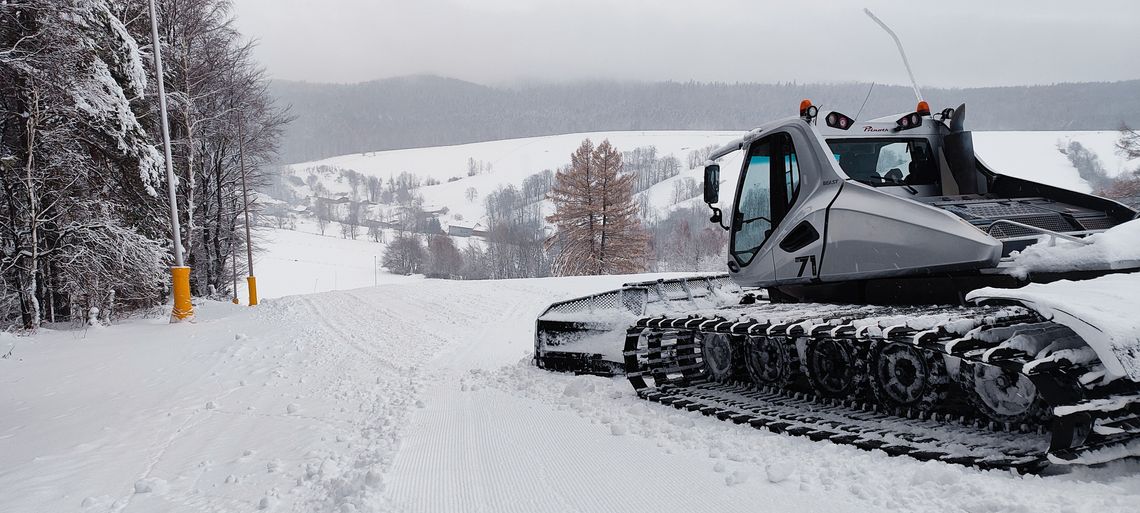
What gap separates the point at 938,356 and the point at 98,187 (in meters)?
13.7

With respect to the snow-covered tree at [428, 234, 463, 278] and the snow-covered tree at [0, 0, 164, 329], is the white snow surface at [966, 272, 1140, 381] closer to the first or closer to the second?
the snow-covered tree at [0, 0, 164, 329]

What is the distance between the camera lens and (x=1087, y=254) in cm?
323

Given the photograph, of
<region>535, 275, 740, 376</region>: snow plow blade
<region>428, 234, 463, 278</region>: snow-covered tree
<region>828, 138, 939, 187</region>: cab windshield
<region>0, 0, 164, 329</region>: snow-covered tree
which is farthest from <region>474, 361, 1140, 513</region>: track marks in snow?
<region>428, 234, 463, 278</region>: snow-covered tree

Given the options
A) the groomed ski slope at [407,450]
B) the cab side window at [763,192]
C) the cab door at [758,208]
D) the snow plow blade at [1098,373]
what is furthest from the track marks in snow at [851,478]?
the cab side window at [763,192]

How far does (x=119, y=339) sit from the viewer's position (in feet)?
30.5

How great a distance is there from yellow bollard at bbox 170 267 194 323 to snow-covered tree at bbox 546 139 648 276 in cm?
2344

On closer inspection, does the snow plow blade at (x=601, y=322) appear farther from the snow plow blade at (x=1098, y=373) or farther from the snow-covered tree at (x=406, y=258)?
the snow-covered tree at (x=406, y=258)

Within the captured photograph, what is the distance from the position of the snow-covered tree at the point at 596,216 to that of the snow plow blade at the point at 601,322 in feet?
89.8

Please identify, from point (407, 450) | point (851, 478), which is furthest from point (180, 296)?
point (851, 478)

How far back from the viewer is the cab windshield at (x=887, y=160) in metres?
5.06

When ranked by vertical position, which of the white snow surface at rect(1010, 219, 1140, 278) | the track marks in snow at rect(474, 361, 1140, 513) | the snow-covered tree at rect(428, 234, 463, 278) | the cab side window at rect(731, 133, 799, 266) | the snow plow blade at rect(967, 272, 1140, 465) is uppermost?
the cab side window at rect(731, 133, 799, 266)

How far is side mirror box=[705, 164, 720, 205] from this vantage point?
5.80 meters

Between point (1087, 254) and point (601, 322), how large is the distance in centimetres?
365

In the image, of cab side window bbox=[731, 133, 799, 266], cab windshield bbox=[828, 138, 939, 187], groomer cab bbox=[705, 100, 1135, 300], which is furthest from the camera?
cab side window bbox=[731, 133, 799, 266]
